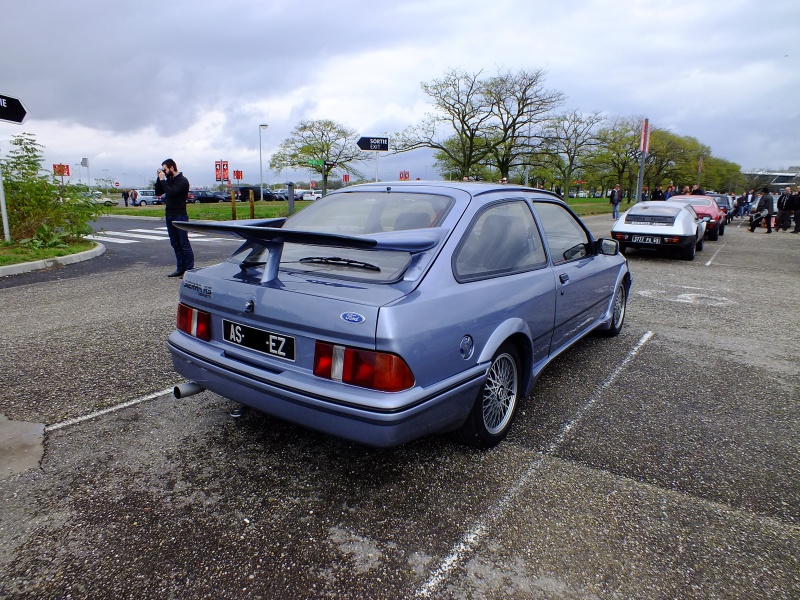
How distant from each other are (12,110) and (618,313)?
11.5 metres

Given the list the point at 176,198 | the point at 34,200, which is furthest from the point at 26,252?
the point at 176,198

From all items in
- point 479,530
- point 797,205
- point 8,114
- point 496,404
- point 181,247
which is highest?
point 8,114

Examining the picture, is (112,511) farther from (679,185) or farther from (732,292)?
(679,185)

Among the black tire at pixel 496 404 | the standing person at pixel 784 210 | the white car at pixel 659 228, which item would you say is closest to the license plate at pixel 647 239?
the white car at pixel 659 228

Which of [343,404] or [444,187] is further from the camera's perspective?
[444,187]

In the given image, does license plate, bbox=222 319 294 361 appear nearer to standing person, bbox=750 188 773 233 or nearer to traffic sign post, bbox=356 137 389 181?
traffic sign post, bbox=356 137 389 181

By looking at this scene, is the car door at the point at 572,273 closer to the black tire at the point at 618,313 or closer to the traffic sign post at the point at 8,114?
the black tire at the point at 618,313

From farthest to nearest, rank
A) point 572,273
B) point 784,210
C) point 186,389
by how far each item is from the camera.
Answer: point 784,210, point 572,273, point 186,389

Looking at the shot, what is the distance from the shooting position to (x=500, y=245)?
314 centimetres

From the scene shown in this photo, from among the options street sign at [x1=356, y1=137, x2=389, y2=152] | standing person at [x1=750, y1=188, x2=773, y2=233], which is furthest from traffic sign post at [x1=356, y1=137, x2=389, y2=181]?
standing person at [x1=750, y1=188, x2=773, y2=233]

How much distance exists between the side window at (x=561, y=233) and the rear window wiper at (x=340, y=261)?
62.9 inches

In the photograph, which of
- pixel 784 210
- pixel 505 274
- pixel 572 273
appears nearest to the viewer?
pixel 505 274

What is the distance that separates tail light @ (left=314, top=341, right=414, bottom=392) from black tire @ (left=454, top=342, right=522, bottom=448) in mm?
653

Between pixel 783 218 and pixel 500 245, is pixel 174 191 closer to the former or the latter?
pixel 500 245
